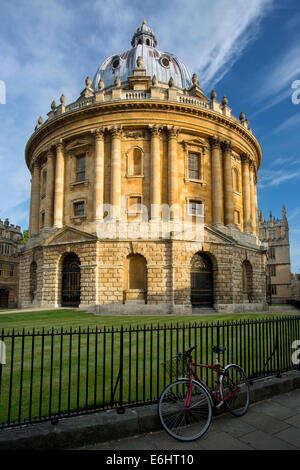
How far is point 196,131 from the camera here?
95.9 ft

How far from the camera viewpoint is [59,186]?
1186 inches

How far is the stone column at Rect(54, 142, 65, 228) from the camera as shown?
96.9 ft

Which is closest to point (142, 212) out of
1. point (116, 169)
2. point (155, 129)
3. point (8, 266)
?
point (116, 169)

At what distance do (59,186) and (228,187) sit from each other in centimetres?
1551

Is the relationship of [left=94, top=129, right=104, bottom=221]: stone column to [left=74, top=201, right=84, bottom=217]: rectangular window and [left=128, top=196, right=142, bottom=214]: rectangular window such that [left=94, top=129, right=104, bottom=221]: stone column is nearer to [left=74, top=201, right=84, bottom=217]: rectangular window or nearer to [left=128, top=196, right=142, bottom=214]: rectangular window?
[left=128, top=196, right=142, bottom=214]: rectangular window

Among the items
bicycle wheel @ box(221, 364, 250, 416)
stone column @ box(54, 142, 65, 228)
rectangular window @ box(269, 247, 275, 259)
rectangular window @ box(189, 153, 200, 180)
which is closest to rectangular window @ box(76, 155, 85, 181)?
stone column @ box(54, 142, 65, 228)

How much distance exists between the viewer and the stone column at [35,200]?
33.9 m

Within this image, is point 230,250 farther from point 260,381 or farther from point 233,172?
point 260,381

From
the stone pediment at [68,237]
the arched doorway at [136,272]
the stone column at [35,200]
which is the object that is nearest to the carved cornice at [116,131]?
the stone pediment at [68,237]

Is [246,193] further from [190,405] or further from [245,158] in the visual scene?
[190,405]

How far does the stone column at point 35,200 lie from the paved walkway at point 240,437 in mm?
31311

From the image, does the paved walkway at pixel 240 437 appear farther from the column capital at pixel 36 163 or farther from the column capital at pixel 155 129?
the column capital at pixel 36 163

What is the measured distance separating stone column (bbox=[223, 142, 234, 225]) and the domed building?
0.10m

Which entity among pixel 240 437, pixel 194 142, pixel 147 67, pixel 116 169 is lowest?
pixel 240 437
